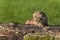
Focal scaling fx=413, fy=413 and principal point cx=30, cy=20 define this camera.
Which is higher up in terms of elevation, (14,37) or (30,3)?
(30,3)

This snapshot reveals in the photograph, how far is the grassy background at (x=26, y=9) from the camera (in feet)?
81.2

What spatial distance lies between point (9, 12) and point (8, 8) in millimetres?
642

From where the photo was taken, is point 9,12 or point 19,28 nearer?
point 19,28

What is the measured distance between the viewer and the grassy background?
24.8 m

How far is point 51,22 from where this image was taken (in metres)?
24.2

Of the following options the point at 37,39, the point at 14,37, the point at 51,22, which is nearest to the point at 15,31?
the point at 14,37

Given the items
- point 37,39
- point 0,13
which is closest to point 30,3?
point 0,13

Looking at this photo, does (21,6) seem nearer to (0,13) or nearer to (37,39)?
(0,13)

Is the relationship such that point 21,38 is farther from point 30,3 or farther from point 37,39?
point 30,3

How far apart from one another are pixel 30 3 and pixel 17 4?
0.91 metres

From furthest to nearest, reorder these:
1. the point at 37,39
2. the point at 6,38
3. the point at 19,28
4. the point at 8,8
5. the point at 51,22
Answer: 1. the point at 8,8
2. the point at 51,22
3. the point at 19,28
4. the point at 6,38
5. the point at 37,39

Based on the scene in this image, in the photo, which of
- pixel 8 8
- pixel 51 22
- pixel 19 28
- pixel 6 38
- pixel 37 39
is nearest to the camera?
pixel 37 39

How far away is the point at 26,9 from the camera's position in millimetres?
26109

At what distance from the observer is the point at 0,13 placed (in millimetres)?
25422
